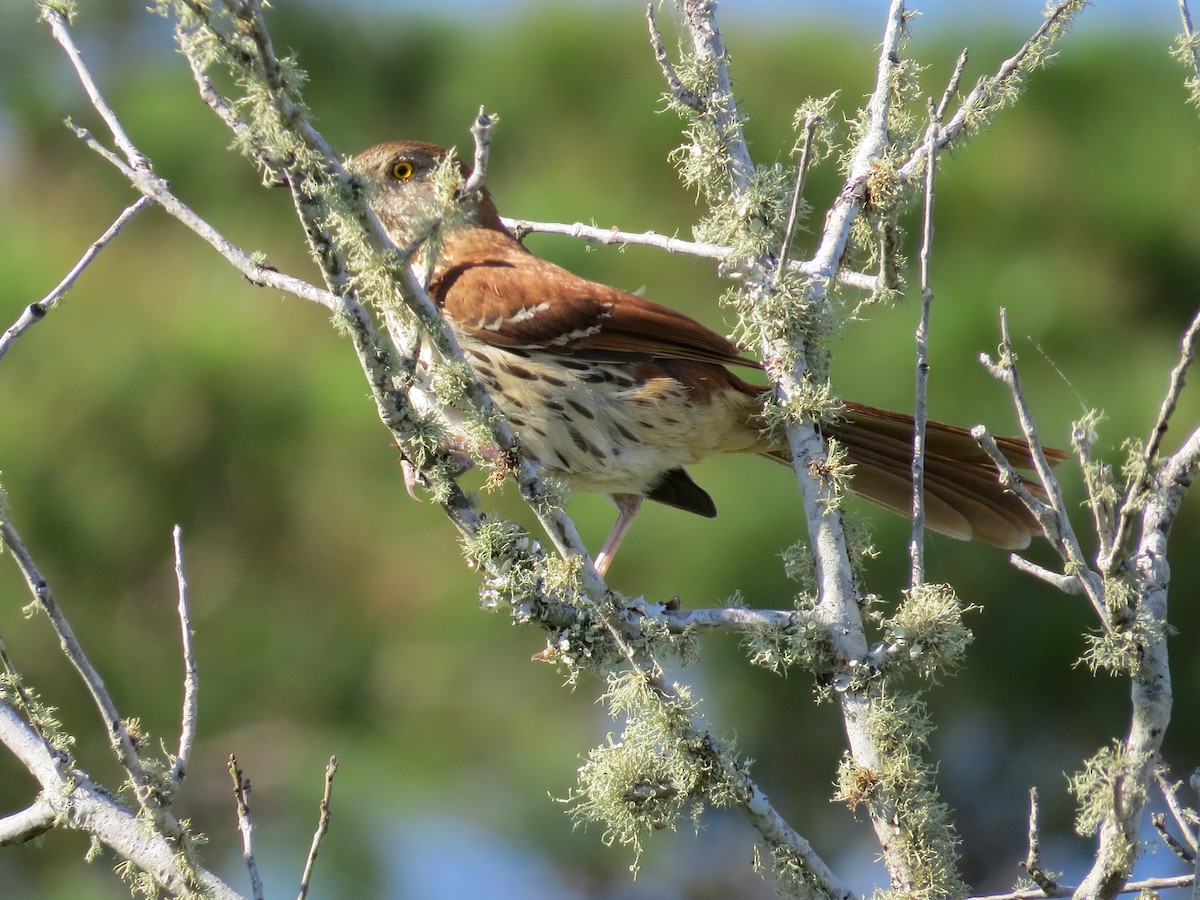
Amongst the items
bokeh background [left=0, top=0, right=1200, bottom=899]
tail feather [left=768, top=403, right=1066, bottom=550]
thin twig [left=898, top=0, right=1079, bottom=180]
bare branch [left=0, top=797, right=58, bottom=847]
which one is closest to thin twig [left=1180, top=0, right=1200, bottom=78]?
thin twig [left=898, top=0, right=1079, bottom=180]

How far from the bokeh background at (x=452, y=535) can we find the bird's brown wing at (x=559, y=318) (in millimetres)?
1648

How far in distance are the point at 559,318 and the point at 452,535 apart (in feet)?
7.80

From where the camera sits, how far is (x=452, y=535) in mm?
5457

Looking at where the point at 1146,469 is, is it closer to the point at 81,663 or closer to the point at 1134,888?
the point at 1134,888

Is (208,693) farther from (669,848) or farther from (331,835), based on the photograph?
(669,848)

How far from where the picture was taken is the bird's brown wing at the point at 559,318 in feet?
10.4

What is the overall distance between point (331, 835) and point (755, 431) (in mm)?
2511

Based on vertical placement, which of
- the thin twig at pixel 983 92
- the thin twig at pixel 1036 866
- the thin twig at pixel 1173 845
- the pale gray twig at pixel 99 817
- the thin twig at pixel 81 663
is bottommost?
the pale gray twig at pixel 99 817

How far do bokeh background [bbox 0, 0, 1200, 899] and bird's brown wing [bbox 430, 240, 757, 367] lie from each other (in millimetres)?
1648

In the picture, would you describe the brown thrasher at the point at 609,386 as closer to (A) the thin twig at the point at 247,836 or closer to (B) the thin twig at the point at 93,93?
(B) the thin twig at the point at 93,93

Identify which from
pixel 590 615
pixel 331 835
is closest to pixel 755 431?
pixel 590 615

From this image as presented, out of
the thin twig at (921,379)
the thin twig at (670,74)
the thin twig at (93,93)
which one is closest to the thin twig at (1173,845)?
the thin twig at (921,379)

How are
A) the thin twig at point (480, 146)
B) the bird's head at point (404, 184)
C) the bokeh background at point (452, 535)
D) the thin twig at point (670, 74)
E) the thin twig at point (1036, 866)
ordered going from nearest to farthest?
the thin twig at point (480, 146), the thin twig at point (1036, 866), the thin twig at point (670, 74), the bird's head at point (404, 184), the bokeh background at point (452, 535)

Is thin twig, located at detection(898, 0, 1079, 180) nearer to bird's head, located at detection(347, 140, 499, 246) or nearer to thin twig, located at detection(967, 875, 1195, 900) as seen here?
thin twig, located at detection(967, 875, 1195, 900)
